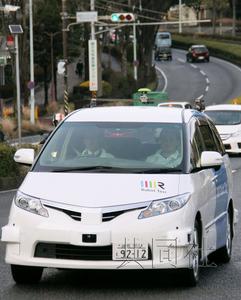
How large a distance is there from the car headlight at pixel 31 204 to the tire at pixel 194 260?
1293 millimetres

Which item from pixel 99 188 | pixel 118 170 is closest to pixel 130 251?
pixel 99 188

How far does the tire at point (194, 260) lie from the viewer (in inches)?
315

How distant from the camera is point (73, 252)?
25.2 ft

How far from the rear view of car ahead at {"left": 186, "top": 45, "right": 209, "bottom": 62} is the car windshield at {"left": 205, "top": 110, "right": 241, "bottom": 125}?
208ft

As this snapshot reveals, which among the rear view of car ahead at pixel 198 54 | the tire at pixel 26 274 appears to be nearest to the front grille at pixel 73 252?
the tire at pixel 26 274

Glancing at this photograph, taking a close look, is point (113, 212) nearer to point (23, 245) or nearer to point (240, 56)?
point (23, 245)

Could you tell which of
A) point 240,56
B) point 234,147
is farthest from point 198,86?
point 234,147

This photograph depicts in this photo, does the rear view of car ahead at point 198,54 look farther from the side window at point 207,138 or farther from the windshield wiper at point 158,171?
the windshield wiper at point 158,171

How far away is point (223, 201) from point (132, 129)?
1342mm

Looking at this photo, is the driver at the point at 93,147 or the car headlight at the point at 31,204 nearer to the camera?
the car headlight at the point at 31,204

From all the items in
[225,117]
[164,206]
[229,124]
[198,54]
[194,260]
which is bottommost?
[198,54]

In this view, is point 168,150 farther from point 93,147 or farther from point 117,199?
point 117,199

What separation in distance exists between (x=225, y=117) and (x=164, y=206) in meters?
23.3

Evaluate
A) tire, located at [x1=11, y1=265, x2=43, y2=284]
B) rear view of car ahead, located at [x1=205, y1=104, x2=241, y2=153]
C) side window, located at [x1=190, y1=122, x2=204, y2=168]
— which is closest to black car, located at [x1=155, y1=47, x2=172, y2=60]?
rear view of car ahead, located at [x1=205, y1=104, x2=241, y2=153]
